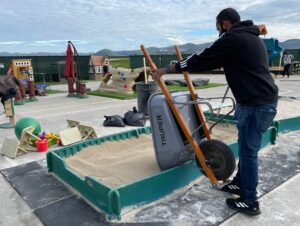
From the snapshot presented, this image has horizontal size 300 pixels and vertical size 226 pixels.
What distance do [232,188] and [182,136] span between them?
30.1 inches

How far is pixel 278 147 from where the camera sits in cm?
474

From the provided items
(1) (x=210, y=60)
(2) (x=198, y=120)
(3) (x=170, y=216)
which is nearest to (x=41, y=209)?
(3) (x=170, y=216)

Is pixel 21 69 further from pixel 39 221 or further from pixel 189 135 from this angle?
pixel 189 135

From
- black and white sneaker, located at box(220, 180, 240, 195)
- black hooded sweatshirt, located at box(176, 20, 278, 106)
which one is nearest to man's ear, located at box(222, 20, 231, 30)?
black hooded sweatshirt, located at box(176, 20, 278, 106)

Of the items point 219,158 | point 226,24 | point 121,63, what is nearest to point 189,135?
point 219,158

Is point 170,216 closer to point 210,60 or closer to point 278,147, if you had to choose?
point 210,60

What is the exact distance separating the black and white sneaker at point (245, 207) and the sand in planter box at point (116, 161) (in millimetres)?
1113

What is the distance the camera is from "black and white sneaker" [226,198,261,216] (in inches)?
114

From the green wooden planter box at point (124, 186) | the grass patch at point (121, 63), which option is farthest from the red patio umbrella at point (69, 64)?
the grass patch at point (121, 63)

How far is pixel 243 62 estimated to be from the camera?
106 inches

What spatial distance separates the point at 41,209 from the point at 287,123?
436 centimetres

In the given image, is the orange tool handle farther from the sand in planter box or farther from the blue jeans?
the sand in planter box

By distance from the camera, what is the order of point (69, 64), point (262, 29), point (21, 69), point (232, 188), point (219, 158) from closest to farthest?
point (219, 158) → point (232, 188) → point (262, 29) → point (69, 64) → point (21, 69)

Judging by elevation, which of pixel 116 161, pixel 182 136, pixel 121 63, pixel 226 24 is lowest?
pixel 116 161
